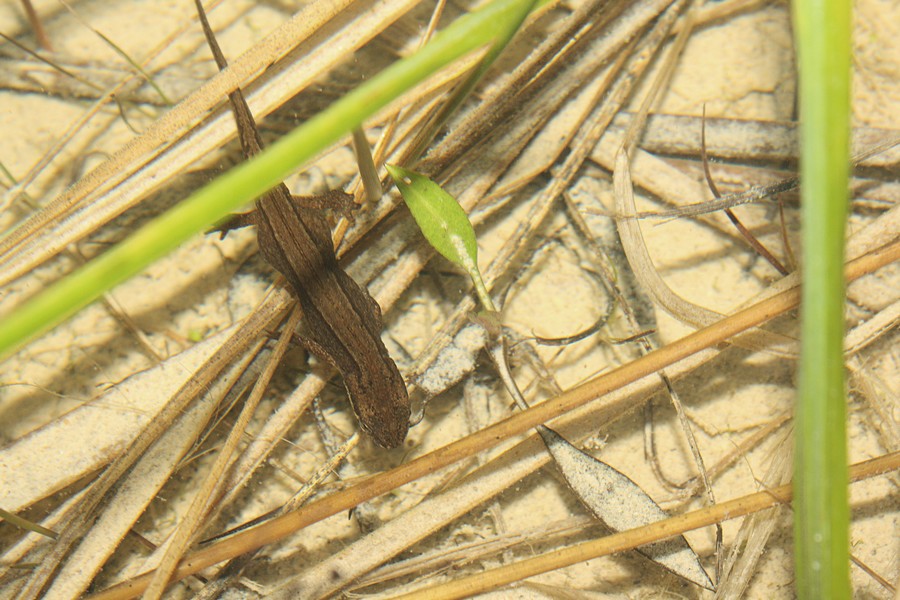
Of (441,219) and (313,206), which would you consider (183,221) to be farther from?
(313,206)

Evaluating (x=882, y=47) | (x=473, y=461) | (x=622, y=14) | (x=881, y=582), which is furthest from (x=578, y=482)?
(x=882, y=47)

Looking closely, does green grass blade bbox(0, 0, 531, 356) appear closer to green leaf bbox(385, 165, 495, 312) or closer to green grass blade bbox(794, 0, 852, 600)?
green grass blade bbox(794, 0, 852, 600)

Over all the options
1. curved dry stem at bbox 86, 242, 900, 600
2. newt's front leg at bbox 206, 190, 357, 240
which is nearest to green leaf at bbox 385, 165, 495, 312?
newt's front leg at bbox 206, 190, 357, 240

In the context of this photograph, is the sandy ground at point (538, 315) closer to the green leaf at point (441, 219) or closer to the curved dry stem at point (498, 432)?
the curved dry stem at point (498, 432)

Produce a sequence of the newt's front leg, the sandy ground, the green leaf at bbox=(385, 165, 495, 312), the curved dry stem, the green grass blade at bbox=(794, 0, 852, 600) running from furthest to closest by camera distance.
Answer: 1. the newt's front leg
2. the sandy ground
3. the green leaf at bbox=(385, 165, 495, 312)
4. the curved dry stem
5. the green grass blade at bbox=(794, 0, 852, 600)

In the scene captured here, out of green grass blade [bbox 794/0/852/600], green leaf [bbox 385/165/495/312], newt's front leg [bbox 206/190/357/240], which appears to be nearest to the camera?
green grass blade [bbox 794/0/852/600]

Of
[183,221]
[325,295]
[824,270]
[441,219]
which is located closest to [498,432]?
[441,219]
